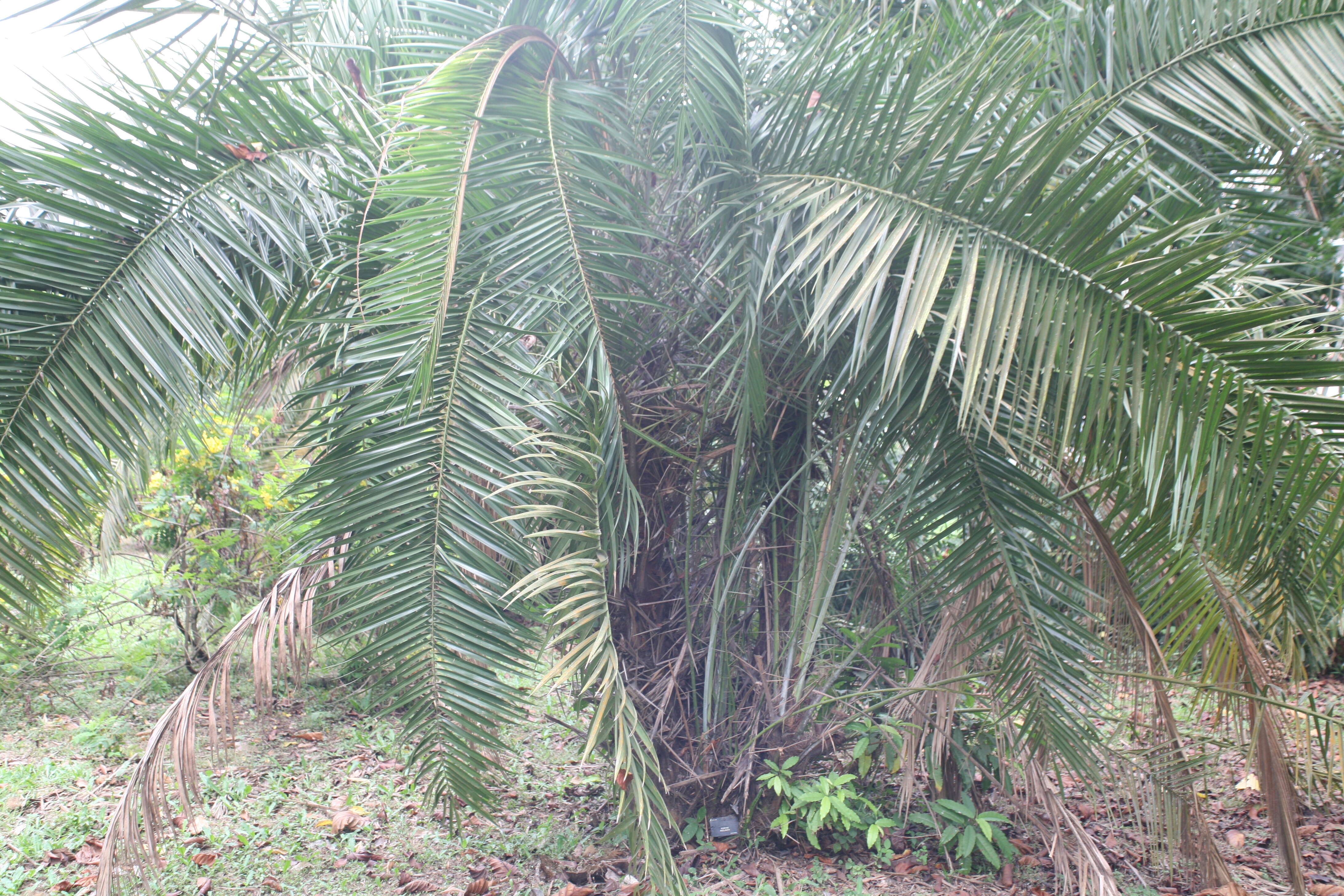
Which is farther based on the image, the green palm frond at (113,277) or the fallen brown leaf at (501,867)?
the fallen brown leaf at (501,867)

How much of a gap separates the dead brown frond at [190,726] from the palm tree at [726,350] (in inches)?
1.0

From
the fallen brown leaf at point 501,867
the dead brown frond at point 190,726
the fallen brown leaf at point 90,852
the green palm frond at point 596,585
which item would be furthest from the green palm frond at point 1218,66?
the fallen brown leaf at point 90,852

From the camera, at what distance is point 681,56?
2.23m

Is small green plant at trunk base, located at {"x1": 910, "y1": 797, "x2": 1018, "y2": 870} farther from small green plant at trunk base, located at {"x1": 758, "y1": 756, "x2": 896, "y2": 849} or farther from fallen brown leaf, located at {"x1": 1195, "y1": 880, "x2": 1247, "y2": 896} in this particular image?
fallen brown leaf, located at {"x1": 1195, "y1": 880, "x2": 1247, "y2": 896}

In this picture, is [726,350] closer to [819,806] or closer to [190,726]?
[819,806]

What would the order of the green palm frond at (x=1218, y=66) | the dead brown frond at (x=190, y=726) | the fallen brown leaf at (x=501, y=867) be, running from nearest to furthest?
the green palm frond at (x=1218, y=66) → the dead brown frond at (x=190, y=726) → the fallen brown leaf at (x=501, y=867)

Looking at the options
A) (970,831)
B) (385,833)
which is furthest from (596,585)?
(385,833)

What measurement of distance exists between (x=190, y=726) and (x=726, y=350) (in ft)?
6.75

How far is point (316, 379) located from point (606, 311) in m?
2.45

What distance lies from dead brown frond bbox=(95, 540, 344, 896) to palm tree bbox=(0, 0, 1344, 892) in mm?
25

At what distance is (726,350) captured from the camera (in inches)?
86.7

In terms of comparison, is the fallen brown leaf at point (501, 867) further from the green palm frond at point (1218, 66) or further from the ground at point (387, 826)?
the green palm frond at point (1218, 66)

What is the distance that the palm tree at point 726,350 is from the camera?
1.69 m

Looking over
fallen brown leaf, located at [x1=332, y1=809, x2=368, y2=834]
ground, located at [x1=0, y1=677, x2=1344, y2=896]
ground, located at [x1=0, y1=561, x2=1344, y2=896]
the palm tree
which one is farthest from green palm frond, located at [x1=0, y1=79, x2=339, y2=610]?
fallen brown leaf, located at [x1=332, y1=809, x2=368, y2=834]
